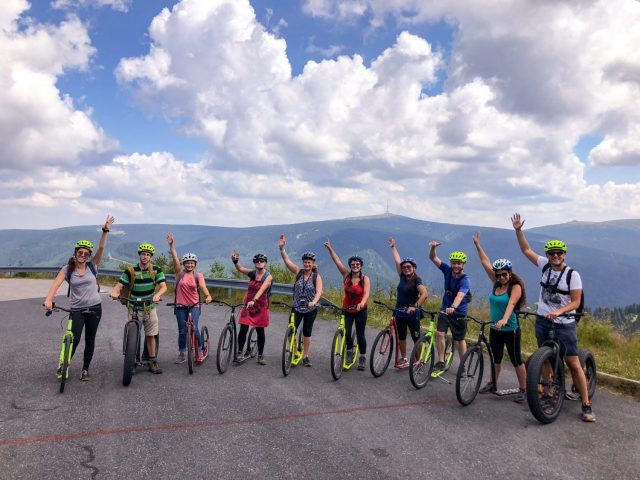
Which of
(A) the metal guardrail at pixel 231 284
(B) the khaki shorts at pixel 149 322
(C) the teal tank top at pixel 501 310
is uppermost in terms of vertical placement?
(C) the teal tank top at pixel 501 310

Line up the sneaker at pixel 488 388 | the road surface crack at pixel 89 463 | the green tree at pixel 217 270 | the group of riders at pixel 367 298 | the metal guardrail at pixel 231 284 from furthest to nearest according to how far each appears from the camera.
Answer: the green tree at pixel 217 270, the metal guardrail at pixel 231 284, the sneaker at pixel 488 388, the group of riders at pixel 367 298, the road surface crack at pixel 89 463

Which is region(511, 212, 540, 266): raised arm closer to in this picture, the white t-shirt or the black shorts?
the white t-shirt

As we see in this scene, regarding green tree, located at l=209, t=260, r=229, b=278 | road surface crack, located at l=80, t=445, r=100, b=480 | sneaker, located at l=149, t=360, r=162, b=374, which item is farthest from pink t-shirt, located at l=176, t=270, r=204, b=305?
green tree, located at l=209, t=260, r=229, b=278

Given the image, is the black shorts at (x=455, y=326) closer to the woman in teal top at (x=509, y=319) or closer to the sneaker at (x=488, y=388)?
the woman in teal top at (x=509, y=319)

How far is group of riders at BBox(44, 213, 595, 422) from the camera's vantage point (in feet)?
20.6

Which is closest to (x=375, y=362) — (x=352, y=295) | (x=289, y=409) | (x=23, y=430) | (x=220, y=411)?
(x=352, y=295)

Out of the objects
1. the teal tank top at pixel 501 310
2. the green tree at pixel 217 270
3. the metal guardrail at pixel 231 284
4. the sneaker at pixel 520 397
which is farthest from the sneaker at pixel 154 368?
the green tree at pixel 217 270

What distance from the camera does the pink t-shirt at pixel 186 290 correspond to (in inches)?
329

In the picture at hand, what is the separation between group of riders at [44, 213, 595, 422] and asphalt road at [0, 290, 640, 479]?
0.63 m

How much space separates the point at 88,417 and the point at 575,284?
6743mm

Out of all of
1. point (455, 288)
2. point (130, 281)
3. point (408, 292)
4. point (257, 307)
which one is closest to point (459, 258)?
point (455, 288)

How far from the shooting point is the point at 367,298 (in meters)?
7.88

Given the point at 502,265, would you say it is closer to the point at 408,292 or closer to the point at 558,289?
the point at 558,289

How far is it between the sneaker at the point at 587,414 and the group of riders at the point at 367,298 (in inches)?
0.5
